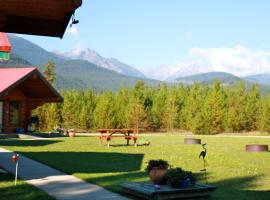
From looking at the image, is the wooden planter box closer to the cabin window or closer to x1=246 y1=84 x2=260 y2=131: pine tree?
the cabin window

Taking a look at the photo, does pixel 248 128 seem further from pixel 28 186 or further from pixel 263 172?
pixel 28 186

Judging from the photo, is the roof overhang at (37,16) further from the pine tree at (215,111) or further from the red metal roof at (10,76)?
the pine tree at (215,111)

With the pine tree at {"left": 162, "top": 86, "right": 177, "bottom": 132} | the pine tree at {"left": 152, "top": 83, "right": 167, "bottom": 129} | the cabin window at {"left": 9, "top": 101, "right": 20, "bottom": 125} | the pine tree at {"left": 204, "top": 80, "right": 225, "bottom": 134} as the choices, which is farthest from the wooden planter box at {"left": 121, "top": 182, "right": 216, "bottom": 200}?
the pine tree at {"left": 152, "top": 83, "right": 167, "bottom": 129}

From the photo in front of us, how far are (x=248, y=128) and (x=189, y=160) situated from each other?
36.1m

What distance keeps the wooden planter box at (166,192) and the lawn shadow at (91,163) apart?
12.9 ft

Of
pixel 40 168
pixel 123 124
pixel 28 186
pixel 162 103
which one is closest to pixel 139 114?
pixel 123 124

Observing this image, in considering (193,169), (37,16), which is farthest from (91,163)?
(37,16)

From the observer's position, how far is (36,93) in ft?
106

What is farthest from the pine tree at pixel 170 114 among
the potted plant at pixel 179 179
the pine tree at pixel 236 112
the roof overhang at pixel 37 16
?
the potted plant at pixel 179 179

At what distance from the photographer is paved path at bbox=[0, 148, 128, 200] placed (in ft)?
29.7

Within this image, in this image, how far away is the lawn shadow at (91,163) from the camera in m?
13.4

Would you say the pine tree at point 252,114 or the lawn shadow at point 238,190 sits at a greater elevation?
the pine tree at point 252,114

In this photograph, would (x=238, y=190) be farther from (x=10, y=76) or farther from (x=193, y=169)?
(x=10, y=76)

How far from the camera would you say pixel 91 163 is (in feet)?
49.7
